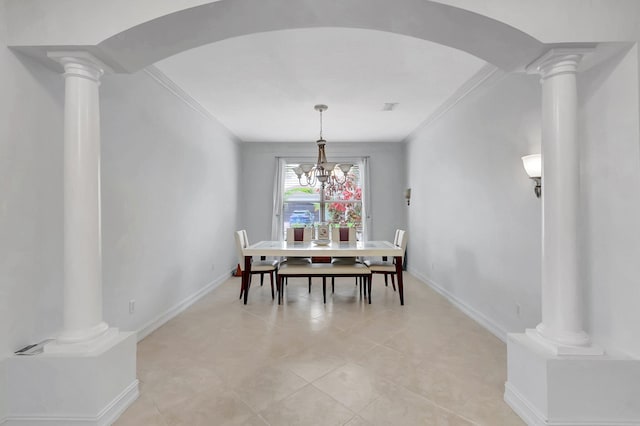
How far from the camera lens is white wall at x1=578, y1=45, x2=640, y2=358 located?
1647 mm

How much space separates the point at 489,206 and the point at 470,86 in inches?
53.7

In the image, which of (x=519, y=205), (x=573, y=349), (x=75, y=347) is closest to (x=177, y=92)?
(x=75, y=347)

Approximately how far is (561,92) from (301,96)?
2738mm

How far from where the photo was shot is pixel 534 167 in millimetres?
2324

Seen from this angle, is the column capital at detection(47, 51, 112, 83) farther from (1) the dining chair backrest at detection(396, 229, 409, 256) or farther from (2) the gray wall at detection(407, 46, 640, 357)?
(1) the dining chair backrest at detection(396, 229, 409, 256)

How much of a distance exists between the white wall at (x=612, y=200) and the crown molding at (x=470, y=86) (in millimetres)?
1182

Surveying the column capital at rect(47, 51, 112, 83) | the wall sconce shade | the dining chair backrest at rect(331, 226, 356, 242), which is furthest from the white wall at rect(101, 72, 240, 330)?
the wall sconce shade

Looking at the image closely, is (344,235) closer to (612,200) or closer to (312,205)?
(312,205)

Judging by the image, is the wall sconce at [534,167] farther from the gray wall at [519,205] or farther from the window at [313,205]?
the window at [313,205]

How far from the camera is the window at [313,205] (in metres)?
6.61

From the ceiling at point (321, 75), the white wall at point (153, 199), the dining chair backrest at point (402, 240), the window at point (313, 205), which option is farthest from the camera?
the window at point (313, 205)

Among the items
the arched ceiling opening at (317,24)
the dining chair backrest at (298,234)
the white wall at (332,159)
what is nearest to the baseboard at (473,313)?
the white wall at (332,159)

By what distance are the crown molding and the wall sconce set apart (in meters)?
1.00

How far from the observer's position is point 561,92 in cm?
174
